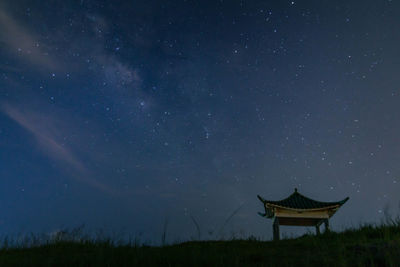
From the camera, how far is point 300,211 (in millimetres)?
14688

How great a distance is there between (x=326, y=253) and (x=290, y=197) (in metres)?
11.4

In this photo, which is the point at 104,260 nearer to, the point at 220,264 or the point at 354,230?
the point at 220,264

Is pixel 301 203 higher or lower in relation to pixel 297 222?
higher

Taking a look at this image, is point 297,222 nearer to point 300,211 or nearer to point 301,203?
point 301,203

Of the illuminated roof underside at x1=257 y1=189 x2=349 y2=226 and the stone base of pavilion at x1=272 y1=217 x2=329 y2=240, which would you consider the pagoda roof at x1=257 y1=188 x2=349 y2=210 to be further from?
the stone base of pavilion at x1=272 y1=217 x2=329 y2=240

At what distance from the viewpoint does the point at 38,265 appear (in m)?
4.65

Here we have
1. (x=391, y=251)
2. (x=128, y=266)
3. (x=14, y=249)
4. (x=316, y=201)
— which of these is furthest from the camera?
(x=316, y=201)

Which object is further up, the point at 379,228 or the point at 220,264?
the point at 379,228

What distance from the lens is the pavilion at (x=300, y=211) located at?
1467 cm

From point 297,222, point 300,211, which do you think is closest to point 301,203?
point 300,211

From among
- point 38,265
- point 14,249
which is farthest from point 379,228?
point 14,249

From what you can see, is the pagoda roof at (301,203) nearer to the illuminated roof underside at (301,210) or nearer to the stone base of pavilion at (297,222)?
the illuminated roof underside at (301,210)

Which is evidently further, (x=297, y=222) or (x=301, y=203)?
(x=297, y=222)

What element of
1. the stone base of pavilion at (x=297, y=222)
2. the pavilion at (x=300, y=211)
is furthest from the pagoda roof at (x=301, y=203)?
the stone base of pavilion at (x=297, y=222)
